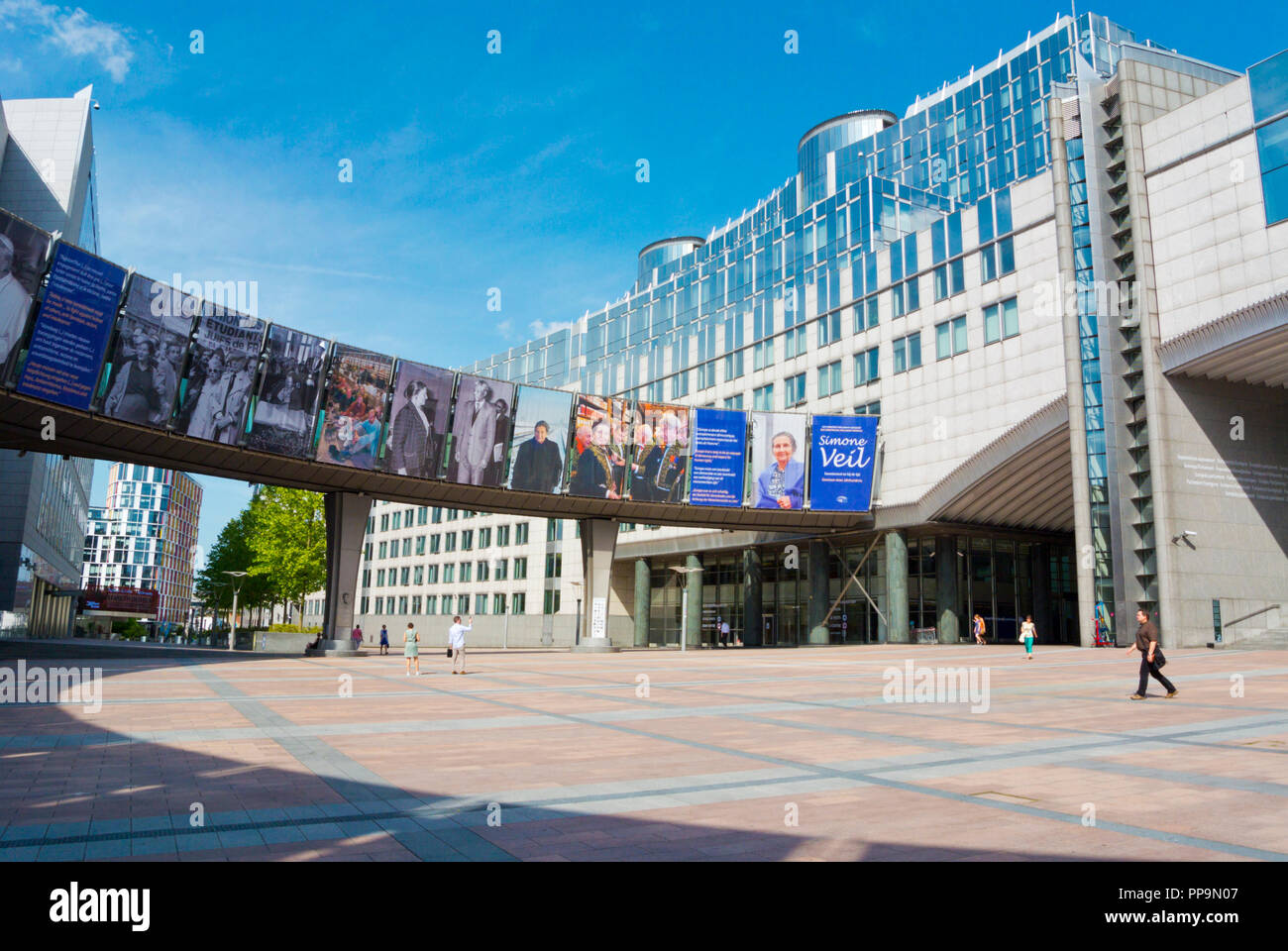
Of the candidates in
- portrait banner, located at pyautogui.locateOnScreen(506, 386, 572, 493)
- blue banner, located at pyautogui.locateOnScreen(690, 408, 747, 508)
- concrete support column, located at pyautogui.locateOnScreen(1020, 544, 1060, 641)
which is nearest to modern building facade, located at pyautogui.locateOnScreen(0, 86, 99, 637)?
portrait banner, located at pyautogui.locateOnScreen(506, 386, 572, 493)

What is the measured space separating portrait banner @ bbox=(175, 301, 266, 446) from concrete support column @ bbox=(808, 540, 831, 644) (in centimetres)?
3386

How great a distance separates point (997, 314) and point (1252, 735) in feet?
119

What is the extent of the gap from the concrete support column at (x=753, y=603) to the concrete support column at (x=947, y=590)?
14.5 metres

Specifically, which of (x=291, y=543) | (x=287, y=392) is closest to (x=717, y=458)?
(x=287, y=392)

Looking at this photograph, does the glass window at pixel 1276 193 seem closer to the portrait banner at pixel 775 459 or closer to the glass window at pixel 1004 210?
the glass window at pixel 1004 210

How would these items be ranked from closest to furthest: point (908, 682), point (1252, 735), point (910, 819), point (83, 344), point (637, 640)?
1. point (910, 819)
2. point (1252, 735)
3. point (908, 682)
4. point (83, 344)
5. point (637, 640)

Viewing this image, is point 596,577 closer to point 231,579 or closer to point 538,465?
point 538,465

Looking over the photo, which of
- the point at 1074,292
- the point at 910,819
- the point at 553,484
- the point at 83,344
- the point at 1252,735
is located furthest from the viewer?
the point at 553,484

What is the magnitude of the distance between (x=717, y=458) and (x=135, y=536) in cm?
17422

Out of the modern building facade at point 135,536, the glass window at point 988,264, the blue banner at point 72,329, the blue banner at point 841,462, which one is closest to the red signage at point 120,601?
the modern building facade at point 135,536

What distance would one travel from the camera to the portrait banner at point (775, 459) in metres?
48.0

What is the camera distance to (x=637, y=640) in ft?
232
